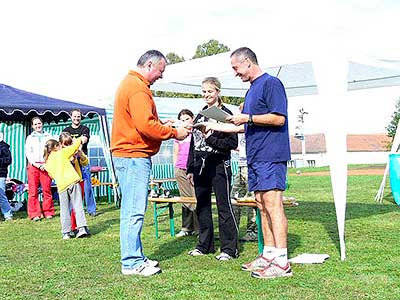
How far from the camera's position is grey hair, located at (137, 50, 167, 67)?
456 cm

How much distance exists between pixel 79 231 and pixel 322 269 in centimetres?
340

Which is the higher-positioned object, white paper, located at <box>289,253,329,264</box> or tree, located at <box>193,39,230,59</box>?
tree, located at <box>193,39,230,59</box>

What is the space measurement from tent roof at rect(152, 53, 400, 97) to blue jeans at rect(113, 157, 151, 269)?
2.11 metres

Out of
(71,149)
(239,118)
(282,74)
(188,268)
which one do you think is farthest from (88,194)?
(239,118)

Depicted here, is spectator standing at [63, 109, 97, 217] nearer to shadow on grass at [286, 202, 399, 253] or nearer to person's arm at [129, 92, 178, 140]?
shadow on grass at [286, 202, 399, 253]

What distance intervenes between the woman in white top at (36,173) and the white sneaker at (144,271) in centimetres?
489

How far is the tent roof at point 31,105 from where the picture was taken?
9.97 metres

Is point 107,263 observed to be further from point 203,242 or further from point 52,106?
point 52,106

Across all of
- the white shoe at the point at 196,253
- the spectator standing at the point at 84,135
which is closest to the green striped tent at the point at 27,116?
the spectator standing at the point at 84,135

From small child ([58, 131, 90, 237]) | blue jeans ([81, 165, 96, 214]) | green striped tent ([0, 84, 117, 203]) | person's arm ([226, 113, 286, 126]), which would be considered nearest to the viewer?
person's arm ([226, 113, 286, 126])

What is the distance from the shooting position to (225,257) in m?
5.13

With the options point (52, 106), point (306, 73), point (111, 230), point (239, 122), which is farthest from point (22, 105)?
point (239, 122)

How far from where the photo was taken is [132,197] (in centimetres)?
453

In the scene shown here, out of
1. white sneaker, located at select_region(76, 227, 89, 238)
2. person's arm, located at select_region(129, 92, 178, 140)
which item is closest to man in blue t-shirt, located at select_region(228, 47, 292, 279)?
person's arm, located at select_region(129, 92, 178, 140)
